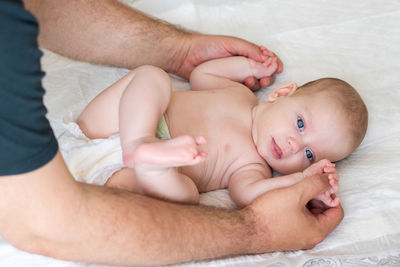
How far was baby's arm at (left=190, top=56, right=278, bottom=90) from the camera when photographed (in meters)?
1.68

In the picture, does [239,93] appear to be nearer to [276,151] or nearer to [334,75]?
[276,151]

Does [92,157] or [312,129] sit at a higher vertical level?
[312,129]

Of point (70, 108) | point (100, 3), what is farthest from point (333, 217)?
point (100, 3)

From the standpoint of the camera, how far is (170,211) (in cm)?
111

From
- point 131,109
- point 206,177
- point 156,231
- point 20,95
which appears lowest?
point 206,177

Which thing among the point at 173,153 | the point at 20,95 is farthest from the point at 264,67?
the point at 20,95

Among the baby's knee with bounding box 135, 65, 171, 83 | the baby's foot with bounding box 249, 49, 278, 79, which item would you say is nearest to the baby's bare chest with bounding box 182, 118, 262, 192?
the baby's knee with bounding box 135, 65, 171, 83

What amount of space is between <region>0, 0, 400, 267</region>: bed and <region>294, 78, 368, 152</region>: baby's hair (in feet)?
0.27

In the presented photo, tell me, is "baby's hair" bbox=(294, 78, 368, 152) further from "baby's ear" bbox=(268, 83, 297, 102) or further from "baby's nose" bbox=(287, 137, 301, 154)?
"baby's nose" bbox=(287, 137, 301, 154)

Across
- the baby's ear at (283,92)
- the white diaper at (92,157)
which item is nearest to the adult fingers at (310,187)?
the baby's ear at (283,92)

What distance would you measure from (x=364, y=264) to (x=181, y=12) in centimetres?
132

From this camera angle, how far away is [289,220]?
1181mm

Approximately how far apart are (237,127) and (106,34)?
605mm

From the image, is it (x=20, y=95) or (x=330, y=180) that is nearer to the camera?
(x=20, y=95)
